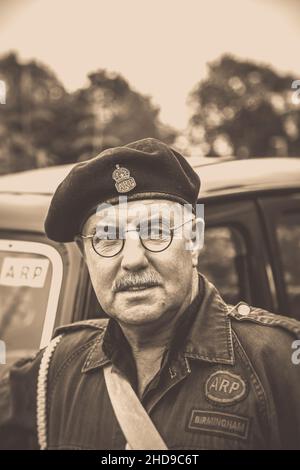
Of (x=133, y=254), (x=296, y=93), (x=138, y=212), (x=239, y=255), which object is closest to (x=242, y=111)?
(x=296, y=93)

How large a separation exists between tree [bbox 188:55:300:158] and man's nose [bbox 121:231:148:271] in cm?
96

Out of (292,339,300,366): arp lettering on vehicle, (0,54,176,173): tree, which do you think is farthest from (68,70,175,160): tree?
(292,339,300,366): arp lettering on vehicle

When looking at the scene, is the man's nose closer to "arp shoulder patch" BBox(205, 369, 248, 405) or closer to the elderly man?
the elderly man

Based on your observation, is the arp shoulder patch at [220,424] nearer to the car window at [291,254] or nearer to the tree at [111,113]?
the car window at [291,254]

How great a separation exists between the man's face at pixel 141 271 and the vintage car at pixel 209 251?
18 cm

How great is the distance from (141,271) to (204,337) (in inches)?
12.6

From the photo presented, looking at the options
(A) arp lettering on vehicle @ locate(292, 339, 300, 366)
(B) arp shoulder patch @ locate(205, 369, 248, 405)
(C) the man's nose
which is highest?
(C) the man's nose

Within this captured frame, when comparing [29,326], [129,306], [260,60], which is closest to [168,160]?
[129,306]

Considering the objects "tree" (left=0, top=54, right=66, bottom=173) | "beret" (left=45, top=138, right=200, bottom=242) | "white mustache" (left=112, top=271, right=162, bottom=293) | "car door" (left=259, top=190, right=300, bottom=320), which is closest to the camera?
"white mustache" (left=112, top=271, right=162, bottom=293)

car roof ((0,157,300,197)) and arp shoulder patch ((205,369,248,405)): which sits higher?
car roof ((0,157,300,197))

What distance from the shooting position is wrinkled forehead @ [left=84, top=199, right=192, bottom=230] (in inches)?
76.0

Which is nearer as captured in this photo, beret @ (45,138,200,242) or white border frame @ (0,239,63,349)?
beret @ (45,138,200,242)

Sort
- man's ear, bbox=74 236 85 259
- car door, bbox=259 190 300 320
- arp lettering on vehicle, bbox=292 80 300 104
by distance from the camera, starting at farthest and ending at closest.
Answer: arp lettering on vehicle, bbox=292 80 300 104 → car door, bbox=259 190 300 320 → man's ear, bbox=74 236 85 259

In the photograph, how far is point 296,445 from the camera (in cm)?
194
